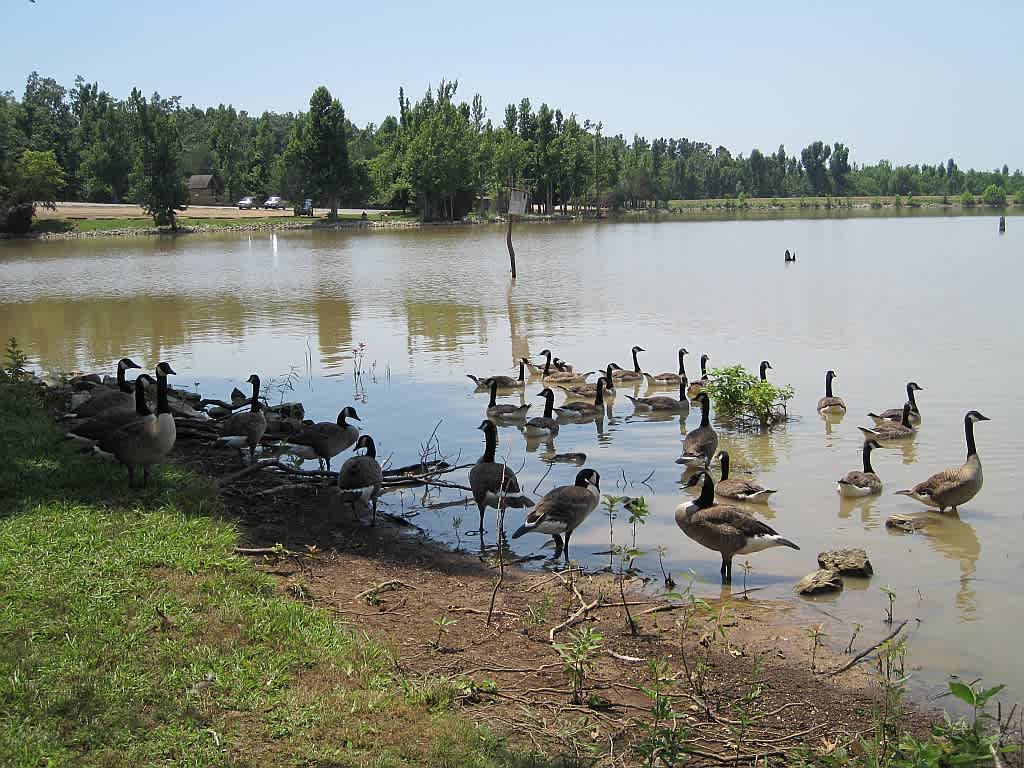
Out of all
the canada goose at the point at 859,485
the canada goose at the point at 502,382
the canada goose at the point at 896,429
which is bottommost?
the canada goose at the point at 859,485

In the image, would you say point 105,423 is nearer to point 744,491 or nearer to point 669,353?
point 744,491

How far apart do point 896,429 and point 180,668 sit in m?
12.4

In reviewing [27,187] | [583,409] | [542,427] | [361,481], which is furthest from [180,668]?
[27,187]

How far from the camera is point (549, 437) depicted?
15438 mm

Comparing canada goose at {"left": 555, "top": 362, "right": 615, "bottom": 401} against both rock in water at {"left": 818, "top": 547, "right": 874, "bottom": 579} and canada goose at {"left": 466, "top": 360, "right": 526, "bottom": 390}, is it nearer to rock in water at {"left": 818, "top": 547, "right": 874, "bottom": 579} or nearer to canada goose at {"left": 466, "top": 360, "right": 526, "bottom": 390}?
canada goose at {"left": 466, "top": 360, "right": 526, "bottom": 390}

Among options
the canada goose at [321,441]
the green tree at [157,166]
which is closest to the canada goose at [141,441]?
the canada goose at [321,441]

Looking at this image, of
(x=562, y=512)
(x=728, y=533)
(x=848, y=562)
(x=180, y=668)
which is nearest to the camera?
(x=180, y=668)

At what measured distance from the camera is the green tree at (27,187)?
81.1 m

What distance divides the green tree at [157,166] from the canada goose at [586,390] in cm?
7547

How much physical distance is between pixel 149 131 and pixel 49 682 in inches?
3484

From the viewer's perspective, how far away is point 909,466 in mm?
13414

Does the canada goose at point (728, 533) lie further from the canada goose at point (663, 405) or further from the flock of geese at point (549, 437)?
the canada goose at point (663, 405)

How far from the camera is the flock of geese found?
352 inches

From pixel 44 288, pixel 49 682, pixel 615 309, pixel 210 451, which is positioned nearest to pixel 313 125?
pixel 44 288
